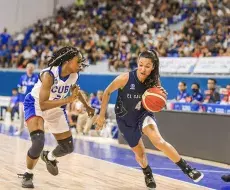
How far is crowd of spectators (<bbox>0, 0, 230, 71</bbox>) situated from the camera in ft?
57.7

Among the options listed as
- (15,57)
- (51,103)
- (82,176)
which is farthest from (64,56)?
(15,57)

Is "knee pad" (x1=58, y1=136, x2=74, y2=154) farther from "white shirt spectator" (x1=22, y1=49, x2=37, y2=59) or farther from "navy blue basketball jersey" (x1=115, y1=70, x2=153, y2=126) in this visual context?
"white shirt spectator" (x1=22, y1=49, x2=37, y2=59)

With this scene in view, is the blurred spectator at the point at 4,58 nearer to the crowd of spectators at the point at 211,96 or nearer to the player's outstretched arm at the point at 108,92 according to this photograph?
the crowd of spectators at the point at 211,96

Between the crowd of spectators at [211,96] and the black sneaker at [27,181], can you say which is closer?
the black sneaker at [27,181]

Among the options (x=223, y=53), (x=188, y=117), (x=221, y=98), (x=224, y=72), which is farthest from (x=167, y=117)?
(x=223, y=53)

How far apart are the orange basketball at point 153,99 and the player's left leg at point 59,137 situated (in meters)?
1.21

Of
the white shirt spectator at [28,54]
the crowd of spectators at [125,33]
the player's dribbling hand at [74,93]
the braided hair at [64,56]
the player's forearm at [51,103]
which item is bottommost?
the player's forearm at [51,103]

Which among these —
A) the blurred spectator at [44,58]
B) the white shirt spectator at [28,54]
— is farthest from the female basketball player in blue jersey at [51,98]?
the white shirt spectator at [28,54]

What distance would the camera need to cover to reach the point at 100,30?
2364 cm

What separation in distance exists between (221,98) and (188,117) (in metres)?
1.66

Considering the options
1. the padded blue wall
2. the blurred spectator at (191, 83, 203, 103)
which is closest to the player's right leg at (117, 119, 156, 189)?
the blurred spectator at (191, 83, 203, 103)

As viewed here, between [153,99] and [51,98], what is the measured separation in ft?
4.37

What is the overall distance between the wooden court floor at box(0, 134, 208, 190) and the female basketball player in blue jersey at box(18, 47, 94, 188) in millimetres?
519

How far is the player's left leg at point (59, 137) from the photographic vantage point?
7004 millimetres
